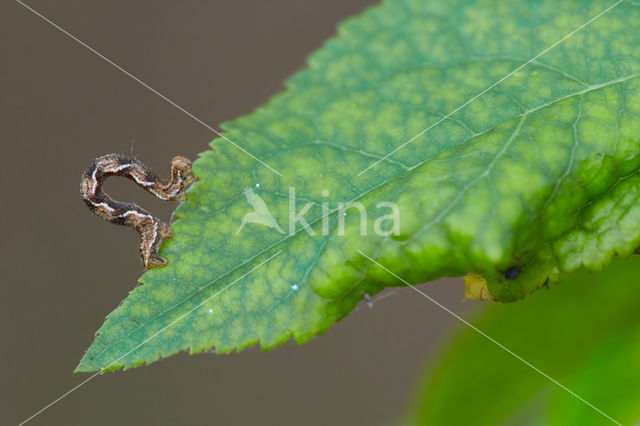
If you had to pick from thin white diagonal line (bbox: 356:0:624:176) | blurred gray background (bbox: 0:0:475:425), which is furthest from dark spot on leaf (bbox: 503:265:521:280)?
blurred gray background (bbox: 0:0:475:425)

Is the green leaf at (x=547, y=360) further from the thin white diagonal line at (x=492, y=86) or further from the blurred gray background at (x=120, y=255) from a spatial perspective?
the blurred gray background at (x=120, y=255)

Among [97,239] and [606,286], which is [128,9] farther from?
[606,286]

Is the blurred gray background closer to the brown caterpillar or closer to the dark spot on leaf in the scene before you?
the brown caterpillar

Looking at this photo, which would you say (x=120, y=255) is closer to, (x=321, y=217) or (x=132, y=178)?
(x=132, y=178)

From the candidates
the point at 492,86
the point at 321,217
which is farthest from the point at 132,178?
the point at 492,86

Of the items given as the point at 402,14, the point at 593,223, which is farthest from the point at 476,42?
the point at 593,223

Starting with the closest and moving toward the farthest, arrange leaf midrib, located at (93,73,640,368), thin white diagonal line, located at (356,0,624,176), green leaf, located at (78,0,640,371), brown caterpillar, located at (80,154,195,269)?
green leaf, located at (78,0,640,371), leaf midrib, located at (93,73,640,368), thin white diagonal line, located at (356,0,624,176), brown caterpillar, located at (80,154,195,269)
